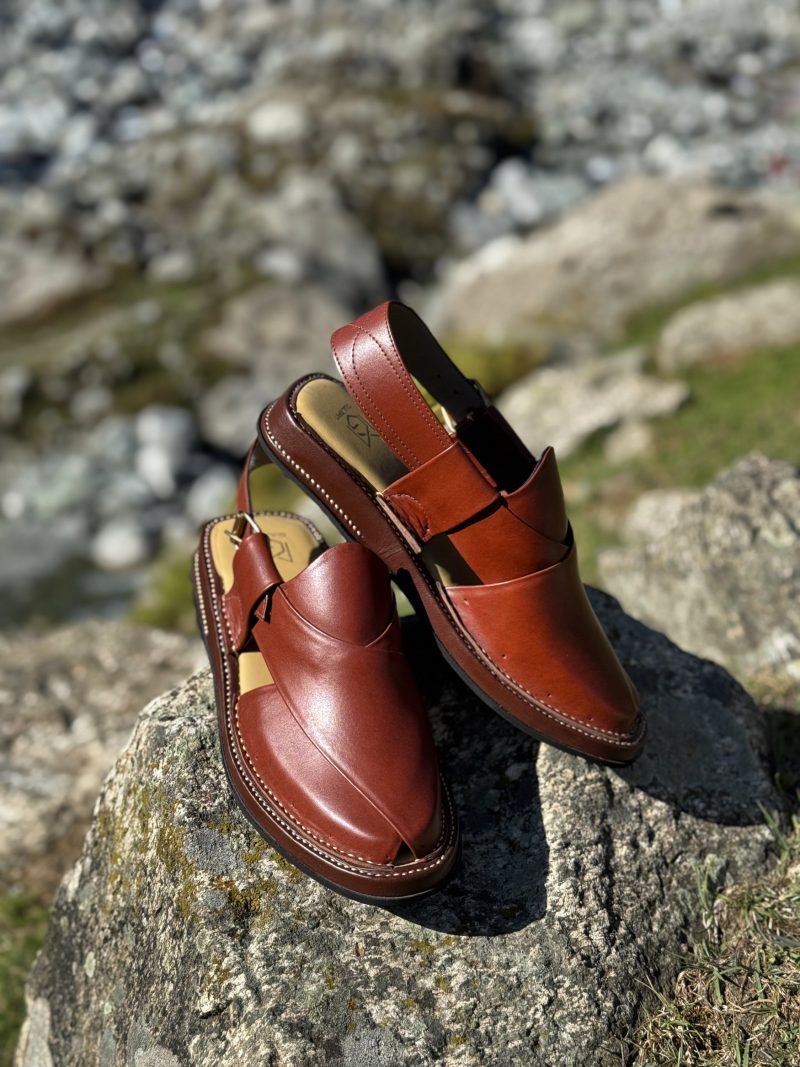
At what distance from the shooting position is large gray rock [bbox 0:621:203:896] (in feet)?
15.9

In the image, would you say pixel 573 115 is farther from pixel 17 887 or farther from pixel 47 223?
pixel 17 887

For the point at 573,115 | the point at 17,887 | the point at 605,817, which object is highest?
the point at 605,817

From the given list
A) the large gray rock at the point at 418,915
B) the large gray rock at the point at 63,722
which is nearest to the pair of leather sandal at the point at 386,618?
the large gray rock at the point at 418,915

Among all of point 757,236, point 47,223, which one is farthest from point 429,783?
point 47,223

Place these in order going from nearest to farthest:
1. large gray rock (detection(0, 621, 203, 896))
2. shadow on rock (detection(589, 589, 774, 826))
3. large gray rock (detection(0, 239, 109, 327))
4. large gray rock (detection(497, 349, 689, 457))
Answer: shadow on rock (detection(589, 589, 774, 826)) → large gray rock (detection(0, 621, 203, 896)) → large gray rock (detection(497, 349, 689, 457)) → large gray rock (detection(0, 239, 109, 327))

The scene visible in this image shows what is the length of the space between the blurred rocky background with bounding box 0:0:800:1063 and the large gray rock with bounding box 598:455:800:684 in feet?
0.05

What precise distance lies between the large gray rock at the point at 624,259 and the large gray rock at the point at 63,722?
7.99 m

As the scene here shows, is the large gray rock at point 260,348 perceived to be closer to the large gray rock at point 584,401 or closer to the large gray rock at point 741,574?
the large gray rock at point 584,401

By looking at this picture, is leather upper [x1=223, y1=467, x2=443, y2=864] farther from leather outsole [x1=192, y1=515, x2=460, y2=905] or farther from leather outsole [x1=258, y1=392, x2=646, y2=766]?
leather outsole [x1=258, y1=392, x2=646, y2=766]

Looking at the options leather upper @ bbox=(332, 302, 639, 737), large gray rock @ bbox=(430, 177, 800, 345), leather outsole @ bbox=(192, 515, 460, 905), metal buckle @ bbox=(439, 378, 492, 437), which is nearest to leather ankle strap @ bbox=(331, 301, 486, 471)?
leather upper @ bbox=(332, 302, 639, 737)

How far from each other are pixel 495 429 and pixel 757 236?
38.1 feet

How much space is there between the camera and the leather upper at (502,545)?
2908 mm

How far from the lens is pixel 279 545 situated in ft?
11.6

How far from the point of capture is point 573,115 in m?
22.6
